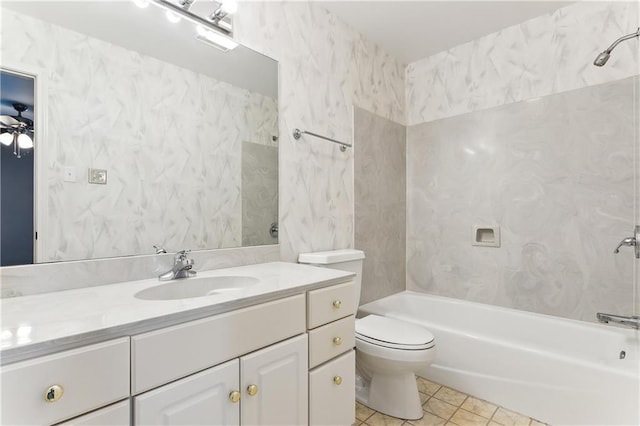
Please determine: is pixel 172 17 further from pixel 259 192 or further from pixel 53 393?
pixel 53 393

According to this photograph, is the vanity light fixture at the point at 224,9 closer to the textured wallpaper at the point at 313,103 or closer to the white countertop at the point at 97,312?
the textured wallpaper at the point at 313,103

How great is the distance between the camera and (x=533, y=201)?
2125 millimetres

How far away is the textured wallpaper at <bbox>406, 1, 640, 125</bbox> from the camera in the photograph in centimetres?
185

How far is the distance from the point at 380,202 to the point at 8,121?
81.4 inches

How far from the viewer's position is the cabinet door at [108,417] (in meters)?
0.68

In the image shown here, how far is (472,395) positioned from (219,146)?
6.52 feet

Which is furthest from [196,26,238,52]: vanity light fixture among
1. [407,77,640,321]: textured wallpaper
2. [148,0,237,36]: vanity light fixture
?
[407,77,640,321]: textured wallpaper

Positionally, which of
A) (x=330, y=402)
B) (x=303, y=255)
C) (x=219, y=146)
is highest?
(x=219, y=146)

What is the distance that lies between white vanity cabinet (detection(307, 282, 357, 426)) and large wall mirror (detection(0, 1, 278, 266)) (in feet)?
1.84

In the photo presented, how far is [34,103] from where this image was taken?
1031mm

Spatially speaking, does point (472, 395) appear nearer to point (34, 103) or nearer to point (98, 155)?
point (98, 155)

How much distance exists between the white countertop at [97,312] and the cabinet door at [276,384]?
0.19 m

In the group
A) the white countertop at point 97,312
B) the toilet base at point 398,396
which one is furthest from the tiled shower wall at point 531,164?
the white countertop at point 97,312

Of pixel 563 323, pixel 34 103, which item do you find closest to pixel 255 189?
pixel 34 103
